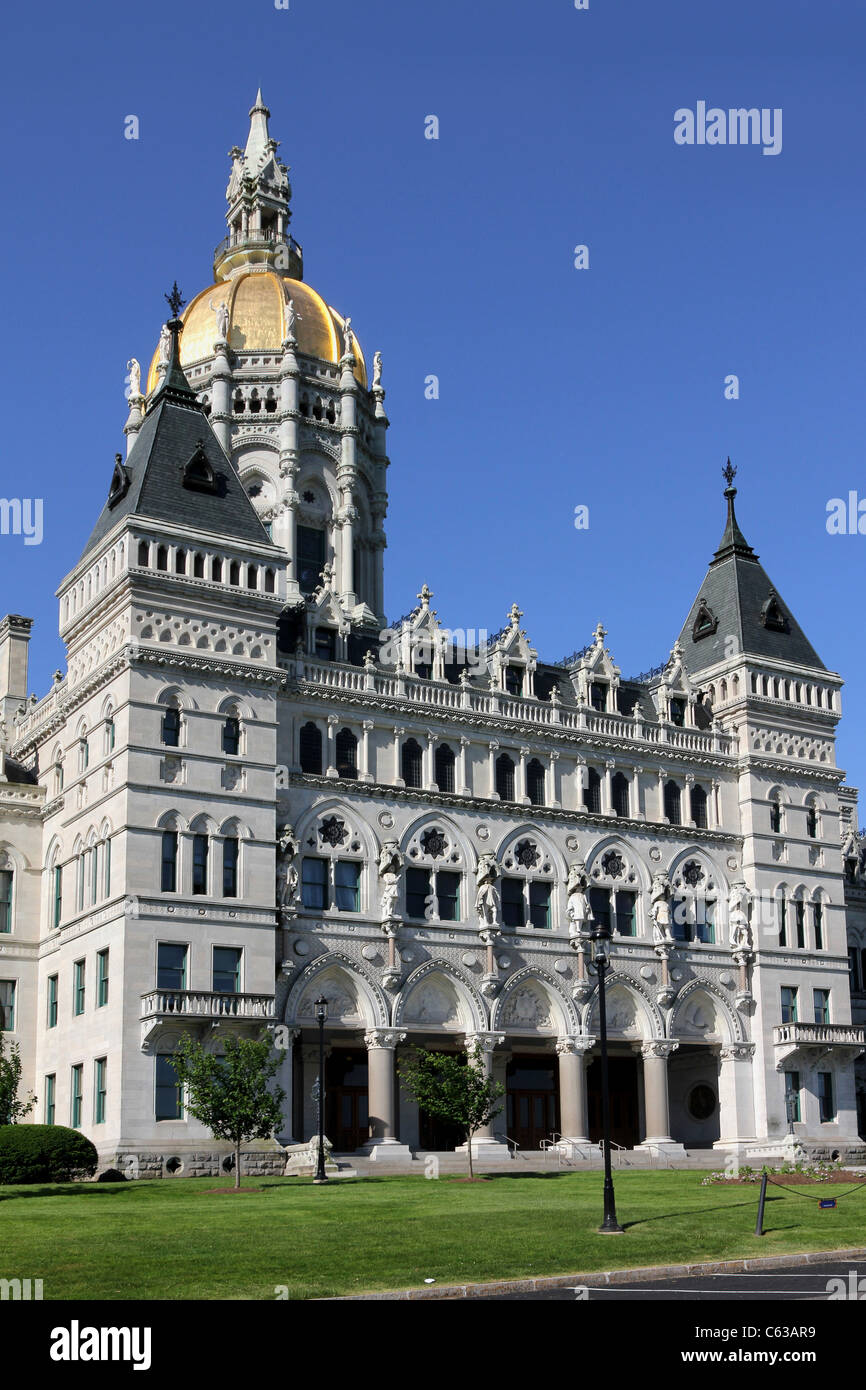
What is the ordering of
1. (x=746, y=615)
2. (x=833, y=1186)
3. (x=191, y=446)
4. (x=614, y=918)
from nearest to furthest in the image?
1. (x=833, y=1186)
2. (x=191, y=446)
3. (x=614, y=918)
4. (x=746, y=615)

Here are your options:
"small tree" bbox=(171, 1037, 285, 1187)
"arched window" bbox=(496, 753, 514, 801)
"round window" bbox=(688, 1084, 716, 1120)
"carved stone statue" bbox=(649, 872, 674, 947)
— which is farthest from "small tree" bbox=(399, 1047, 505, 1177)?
"round window" bbox=(688, 1084, 716, 1120)

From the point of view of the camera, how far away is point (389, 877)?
6075cm

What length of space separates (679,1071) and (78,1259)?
49096mm

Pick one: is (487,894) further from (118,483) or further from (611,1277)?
(611,1277)

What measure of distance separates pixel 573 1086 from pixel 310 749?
1760cm

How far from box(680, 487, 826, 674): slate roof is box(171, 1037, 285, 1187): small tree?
117 ft

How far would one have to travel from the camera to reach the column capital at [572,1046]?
64500 mm

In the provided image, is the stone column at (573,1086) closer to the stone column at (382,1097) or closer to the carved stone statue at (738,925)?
the stone column at (382,1097)

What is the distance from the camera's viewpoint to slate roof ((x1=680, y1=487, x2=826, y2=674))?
250ft

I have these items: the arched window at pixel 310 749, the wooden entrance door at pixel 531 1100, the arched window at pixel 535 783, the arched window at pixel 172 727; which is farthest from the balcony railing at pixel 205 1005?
the arched window at pixel 535 783

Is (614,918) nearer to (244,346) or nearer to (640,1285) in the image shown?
(244,346)

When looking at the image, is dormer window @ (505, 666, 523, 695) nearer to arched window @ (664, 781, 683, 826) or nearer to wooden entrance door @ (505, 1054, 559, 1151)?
arched window @ (664, 781, 683, 826)
